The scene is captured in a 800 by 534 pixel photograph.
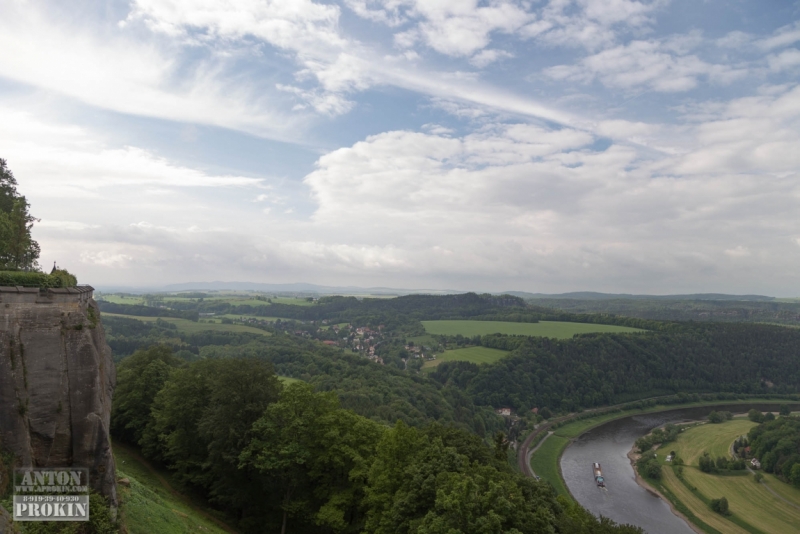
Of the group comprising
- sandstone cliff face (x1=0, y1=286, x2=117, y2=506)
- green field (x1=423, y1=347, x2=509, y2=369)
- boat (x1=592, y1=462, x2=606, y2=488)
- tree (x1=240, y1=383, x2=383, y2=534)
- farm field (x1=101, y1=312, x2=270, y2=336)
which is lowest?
Answer: boat (x1=592, y1=462, x2=606, y2=488)

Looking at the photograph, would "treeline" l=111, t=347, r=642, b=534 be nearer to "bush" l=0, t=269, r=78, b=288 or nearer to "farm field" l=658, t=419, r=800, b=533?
"bush" l=0, t=269, r=78, b=288

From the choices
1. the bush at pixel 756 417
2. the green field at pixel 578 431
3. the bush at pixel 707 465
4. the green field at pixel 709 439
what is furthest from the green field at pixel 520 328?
the bush at pixel 707 465

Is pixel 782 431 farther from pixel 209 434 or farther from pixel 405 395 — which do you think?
pixel 209 434

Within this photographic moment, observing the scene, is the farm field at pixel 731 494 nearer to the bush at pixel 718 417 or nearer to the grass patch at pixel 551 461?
the grass patch at pixel 551 461

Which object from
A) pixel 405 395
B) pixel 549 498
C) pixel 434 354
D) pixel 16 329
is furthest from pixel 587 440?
pixel 16 329

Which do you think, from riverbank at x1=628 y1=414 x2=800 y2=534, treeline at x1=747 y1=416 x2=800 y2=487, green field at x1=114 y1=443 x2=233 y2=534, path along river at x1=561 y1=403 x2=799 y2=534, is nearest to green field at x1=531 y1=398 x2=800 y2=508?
path along river at x1=561 y1=403 x2=799 y2=534

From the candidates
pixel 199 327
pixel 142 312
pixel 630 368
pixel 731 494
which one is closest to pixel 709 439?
pixel 731 494
